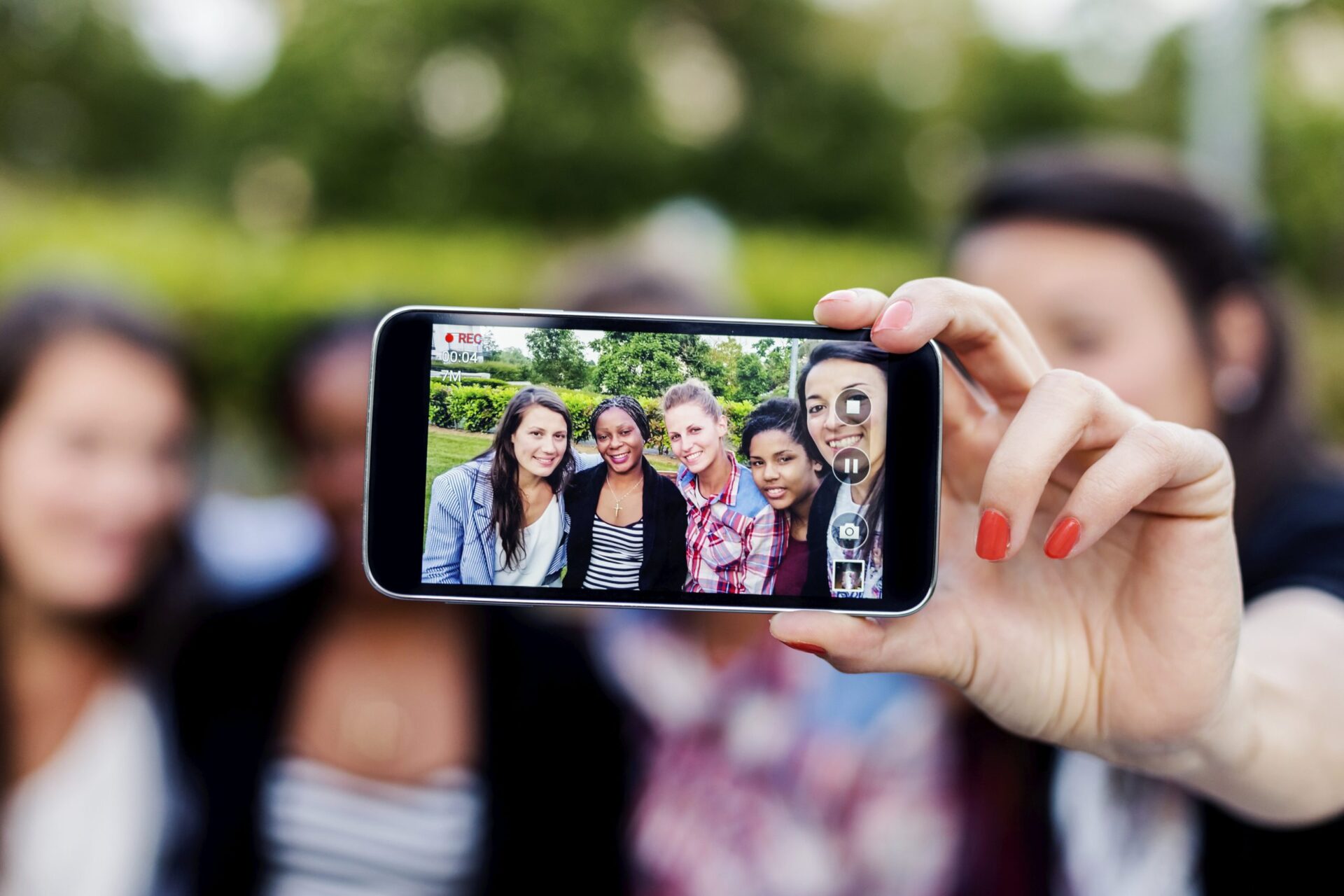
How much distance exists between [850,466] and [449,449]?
0.54 m

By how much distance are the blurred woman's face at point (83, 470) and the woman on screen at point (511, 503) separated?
1.63 metres

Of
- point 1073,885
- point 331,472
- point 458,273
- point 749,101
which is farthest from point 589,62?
point 1073,885

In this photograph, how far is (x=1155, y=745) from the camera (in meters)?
1.30

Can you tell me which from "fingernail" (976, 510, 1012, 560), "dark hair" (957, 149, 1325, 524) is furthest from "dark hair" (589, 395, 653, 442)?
"dark hair" (957, 149, 1325, 524)

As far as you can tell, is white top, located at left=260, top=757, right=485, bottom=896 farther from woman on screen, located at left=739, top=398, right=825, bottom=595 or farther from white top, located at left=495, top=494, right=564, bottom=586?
woman on screen, located at left=739, top=398, right=825, bottom=595

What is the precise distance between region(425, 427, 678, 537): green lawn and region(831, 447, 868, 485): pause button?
13.5 inches

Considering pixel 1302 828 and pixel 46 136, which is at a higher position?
pixel 46 136

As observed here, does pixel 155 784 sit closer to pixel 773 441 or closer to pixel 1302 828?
pixel 773 441

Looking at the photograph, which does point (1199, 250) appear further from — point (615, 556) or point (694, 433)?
point (615, 556)

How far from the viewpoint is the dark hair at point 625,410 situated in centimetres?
127

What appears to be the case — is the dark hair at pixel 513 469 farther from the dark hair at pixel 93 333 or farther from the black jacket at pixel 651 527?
the dark hair at pixel 93 333

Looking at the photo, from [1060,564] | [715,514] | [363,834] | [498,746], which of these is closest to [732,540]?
[715,514]

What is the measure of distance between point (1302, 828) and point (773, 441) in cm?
121

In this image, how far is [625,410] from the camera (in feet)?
4.17
